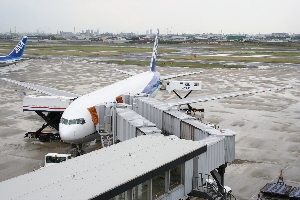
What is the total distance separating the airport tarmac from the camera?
29078mm

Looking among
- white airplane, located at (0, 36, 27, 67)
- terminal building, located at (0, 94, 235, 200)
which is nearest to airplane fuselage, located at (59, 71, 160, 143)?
terminal building, located at (0, 94, 235, 200)

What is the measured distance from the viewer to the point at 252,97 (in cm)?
6147

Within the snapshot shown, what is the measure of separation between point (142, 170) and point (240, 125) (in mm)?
31075

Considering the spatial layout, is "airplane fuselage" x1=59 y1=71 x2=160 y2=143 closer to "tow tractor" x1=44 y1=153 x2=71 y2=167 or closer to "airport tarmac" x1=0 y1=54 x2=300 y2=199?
"tow tractor" x1=44 y1=153 x2=71 y2=167

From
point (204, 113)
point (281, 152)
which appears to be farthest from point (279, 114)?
point (281, 152)

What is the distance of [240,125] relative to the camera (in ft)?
142

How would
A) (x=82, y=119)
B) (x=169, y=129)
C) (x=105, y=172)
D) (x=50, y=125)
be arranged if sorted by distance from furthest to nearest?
(x=50, y=125)
(x=82, y=119)
(x=169, y=129)
(x=105, y=172)

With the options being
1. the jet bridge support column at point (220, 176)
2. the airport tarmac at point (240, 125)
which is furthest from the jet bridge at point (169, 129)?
the airport tarmac at point (240, 125)

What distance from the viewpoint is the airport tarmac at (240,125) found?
29.1 meters

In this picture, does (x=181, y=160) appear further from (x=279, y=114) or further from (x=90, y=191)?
(x=279, y=114)

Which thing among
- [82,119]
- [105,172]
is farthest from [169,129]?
[105,172]

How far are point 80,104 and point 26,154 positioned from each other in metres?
6.52

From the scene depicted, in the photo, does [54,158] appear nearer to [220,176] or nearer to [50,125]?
[50,125]

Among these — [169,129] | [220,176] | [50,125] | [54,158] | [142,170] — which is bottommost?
[54,158]
